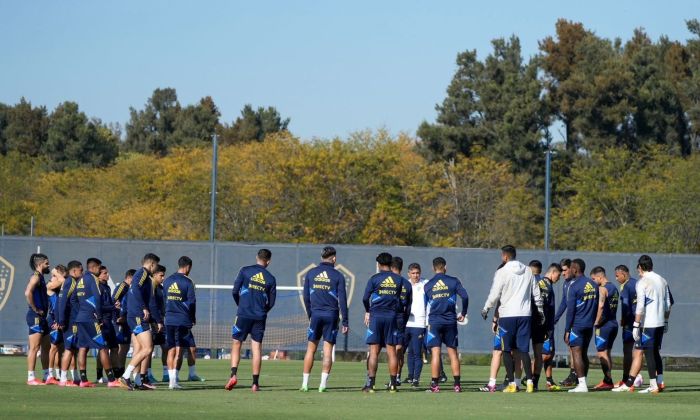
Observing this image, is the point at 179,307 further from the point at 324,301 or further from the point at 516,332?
the point at 516,332

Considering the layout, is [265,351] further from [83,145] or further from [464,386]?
[83,145]

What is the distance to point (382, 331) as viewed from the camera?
714 inches

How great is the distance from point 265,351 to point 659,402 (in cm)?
1547

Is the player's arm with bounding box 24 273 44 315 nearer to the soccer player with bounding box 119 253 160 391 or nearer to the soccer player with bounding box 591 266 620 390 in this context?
the soccer player with bounding box 119 253 160 391

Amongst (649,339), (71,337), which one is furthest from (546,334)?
(71,337)

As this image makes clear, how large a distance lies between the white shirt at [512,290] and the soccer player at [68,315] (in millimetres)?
6065

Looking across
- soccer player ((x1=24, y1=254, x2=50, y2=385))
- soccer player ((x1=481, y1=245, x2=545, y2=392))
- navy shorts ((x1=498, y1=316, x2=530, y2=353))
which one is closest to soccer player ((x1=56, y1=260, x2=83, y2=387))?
soccer player ((x1=24, y1=254, x2=50, y2=385))

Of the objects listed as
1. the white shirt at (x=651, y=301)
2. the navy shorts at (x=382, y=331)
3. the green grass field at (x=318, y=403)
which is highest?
the white shirt at (x=651, y=301)

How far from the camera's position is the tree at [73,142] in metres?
86.7

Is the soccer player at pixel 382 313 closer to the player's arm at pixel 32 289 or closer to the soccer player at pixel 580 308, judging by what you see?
the soccer player at pixel 580 308

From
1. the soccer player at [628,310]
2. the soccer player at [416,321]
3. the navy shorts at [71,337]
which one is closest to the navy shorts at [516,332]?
the soccer player at [628,310]

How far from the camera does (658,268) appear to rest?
97.8 ft

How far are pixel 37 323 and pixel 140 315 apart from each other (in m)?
2.31

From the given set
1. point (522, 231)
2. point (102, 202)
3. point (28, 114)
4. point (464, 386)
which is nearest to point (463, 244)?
point (522, 231)
